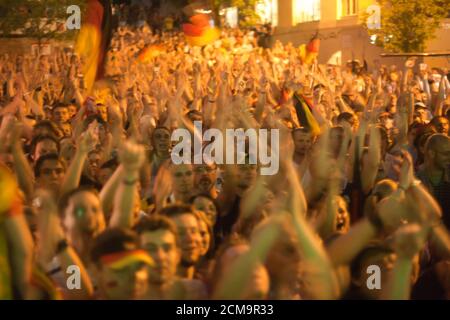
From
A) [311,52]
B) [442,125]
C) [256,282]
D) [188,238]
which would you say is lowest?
[256,282]

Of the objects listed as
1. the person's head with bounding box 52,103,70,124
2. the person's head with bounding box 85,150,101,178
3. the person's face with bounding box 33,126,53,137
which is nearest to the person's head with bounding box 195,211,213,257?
the person's head with bounding box 85,150,101,178

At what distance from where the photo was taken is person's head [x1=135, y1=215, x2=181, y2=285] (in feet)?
11.2

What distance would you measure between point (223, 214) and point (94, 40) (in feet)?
21.1

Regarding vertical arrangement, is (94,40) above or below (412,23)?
below

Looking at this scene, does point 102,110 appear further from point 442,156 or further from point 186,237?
point 186,237

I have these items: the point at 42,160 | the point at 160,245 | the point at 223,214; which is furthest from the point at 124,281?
the point at 42,160

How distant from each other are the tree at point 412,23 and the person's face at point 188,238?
14967mm

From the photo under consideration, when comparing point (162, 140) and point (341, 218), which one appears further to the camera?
point (162, 140)

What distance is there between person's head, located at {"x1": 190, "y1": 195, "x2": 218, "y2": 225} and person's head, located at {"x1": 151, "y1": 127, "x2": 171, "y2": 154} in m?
1.87

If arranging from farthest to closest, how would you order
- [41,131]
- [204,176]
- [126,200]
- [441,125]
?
[441,125]
[41,131]
[204,176]
[126,200]

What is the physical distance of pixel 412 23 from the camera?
18.1m

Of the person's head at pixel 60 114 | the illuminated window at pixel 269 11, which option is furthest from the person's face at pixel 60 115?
the illuminated window at pixel 269 11

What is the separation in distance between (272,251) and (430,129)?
379 cm

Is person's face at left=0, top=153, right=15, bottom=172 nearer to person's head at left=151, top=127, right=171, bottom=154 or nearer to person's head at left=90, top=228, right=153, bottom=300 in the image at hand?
person's head at left=151, top=127, right=171, bottom=154
